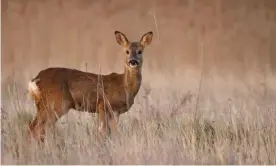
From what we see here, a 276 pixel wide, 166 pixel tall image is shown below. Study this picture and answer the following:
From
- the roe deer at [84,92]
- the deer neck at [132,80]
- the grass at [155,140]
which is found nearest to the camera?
the grass at [155,140]

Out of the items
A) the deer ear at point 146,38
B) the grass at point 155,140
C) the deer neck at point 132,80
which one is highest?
the deer ear at point 146,38

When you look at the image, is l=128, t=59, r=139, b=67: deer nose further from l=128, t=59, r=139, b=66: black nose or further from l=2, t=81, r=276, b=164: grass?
l=2, t=81, r=276, b=164: grass

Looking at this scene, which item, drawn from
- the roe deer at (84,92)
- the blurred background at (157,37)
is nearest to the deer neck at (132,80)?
the roe deer at (84,92)

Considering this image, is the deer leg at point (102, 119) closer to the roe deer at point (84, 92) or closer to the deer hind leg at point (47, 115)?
the roe deer at point (84, 92)

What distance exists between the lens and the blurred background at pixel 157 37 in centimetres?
1011

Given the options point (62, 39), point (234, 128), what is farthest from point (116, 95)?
point (62, 39)

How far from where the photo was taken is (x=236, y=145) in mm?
6391

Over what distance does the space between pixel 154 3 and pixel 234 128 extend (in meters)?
4.67

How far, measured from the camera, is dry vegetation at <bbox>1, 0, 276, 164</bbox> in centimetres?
621

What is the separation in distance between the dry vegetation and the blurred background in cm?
1

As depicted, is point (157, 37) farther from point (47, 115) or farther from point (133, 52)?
point (47, 115)

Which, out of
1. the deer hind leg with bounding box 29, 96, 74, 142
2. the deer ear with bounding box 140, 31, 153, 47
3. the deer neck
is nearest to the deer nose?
the deer neck

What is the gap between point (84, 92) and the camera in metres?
7.12

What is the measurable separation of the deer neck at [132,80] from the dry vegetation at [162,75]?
0.42 ft
